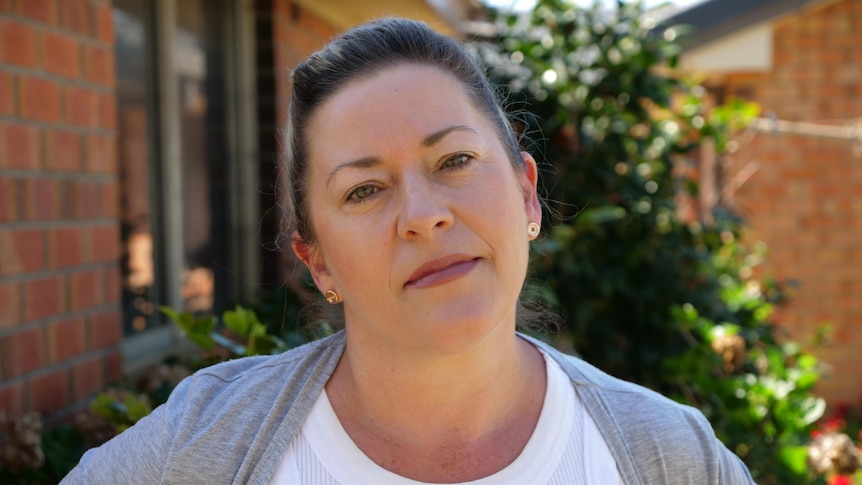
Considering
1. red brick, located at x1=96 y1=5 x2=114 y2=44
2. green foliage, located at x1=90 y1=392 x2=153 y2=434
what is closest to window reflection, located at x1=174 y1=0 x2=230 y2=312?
red brick, located at x1=96 y1=5 x2=114 y2=44

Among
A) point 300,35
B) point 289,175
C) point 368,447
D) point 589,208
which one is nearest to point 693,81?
point 589,208

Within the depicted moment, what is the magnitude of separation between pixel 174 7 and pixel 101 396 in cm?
203

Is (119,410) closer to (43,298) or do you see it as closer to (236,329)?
(236,329)

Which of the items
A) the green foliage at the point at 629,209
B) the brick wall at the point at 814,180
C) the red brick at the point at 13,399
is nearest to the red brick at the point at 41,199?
the red brick at the point at 13,399

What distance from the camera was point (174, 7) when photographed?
12.0 ft

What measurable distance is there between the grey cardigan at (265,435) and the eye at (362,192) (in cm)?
39

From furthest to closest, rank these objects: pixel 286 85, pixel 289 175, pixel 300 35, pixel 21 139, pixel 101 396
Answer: pixel 300 35, pixel 286 85, pixel 21 139, pixel 101 396, pixel 289 175

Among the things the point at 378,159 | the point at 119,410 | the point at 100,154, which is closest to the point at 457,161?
the point at 378,159

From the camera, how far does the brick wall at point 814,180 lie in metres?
7.44

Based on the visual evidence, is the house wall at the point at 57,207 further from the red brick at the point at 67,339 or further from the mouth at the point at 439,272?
the mouth at the point at 439,272

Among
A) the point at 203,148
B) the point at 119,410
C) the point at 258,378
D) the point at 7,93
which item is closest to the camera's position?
the point at 258,378

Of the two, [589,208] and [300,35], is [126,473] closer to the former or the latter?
[589,208]

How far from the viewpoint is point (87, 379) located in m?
2.65

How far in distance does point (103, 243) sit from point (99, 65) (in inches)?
21.6
